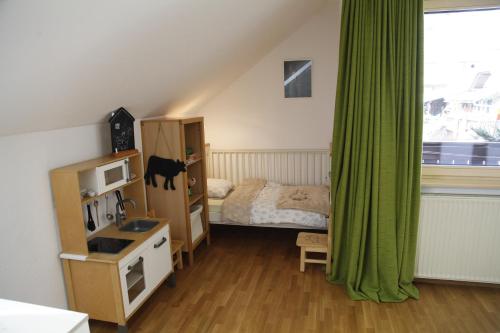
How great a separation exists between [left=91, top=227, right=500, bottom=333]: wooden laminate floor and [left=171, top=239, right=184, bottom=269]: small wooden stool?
97 mm

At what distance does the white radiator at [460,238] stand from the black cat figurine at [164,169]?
2072 millimetres

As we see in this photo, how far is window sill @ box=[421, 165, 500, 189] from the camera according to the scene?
263 centimetres

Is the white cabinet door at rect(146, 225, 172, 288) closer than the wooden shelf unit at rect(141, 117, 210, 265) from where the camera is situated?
Yes

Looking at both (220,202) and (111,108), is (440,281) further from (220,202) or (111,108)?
(111,108)

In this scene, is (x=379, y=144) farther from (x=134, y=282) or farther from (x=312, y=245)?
(x=134, y=282)

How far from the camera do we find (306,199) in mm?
3564

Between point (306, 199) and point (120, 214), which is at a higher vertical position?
point (120, 214)

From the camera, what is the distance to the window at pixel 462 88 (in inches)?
107

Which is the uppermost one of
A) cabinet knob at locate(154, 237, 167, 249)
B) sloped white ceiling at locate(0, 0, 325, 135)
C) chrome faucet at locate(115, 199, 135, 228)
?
sloped white ceiling at locate(0, 0, 325, 135)

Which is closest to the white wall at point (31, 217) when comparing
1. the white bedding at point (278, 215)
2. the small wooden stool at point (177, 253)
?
the small wooden stool at point (177, 253)

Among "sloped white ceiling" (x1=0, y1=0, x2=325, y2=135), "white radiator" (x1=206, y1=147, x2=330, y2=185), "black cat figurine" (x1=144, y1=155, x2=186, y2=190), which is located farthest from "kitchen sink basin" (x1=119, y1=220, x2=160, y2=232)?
"white radiator" (x1=206, y1=147, x2=330, y2=185)

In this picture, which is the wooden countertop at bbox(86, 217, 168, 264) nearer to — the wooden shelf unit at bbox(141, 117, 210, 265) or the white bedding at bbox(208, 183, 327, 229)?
the wooden shelf unit at bbox(141, 117, 210, 265)

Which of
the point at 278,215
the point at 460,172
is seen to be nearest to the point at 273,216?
the point at 278,215

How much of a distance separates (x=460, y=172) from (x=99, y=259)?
285 cm
